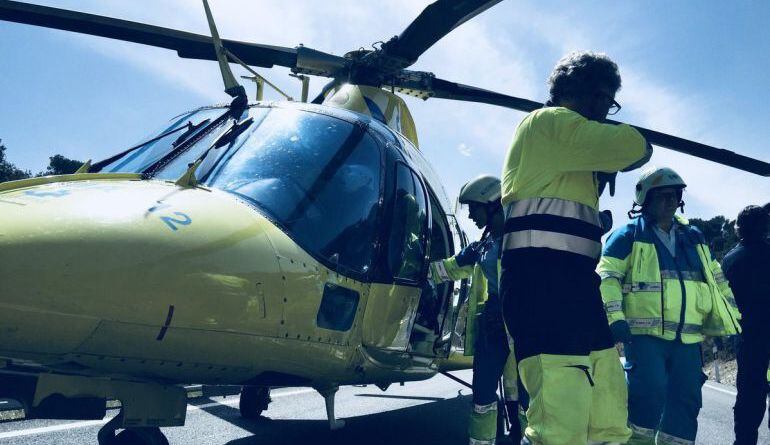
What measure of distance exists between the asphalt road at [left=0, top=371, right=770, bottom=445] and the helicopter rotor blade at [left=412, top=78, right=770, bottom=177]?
2.55 metres

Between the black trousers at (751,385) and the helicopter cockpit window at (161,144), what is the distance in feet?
14.8

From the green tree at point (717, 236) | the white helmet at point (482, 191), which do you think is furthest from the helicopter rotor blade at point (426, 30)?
the green tree at point (717, 236)

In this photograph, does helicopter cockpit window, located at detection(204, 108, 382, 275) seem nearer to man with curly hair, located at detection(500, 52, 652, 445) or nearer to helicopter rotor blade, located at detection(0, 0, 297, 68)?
man with curly hair, located at detection(500, 52, 652, 445)

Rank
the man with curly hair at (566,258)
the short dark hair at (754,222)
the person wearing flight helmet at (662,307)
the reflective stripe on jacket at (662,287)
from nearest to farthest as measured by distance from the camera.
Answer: the man with curly hair at (566,258), the person wearing flight helmet at (662,307), the reflective stripe on jacket at (662,287), the short dark hair at (754,222)

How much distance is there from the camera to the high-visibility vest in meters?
2.53

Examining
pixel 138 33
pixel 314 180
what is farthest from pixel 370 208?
pixel 138 33

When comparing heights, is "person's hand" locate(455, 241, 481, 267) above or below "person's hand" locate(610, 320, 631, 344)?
above

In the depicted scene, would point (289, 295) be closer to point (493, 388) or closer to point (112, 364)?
point (112, 364)

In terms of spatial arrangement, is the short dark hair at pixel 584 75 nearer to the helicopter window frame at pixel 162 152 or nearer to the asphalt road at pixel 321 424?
the helicopter window frame at pixel 162 152

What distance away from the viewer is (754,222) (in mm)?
5480

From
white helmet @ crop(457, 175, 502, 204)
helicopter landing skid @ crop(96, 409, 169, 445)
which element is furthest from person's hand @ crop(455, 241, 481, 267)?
helicopter landing skid @ crop(96, 409, 169, 445)

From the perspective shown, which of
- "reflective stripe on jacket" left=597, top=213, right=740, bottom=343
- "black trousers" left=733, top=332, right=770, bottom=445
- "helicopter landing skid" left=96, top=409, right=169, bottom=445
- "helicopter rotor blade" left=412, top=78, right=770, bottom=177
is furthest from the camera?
"helicopter rotor blade" left=412, top=78, right=770, bottom=177

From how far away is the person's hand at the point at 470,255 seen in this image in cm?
481

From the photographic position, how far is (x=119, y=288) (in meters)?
2.33
